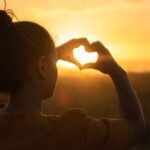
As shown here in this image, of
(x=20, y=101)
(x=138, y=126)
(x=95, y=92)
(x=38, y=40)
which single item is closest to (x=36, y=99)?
(x=20, y=101)

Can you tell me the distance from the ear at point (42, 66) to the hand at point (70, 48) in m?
0.08

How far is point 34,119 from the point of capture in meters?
2.35

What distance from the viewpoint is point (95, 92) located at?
46.3 m

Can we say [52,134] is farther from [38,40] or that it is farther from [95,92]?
[95,92]

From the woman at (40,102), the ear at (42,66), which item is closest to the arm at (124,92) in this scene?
the woman at (40,102)

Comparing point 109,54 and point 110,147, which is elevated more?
point 109,54

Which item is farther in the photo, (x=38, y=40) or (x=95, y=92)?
(x=95, y=92)

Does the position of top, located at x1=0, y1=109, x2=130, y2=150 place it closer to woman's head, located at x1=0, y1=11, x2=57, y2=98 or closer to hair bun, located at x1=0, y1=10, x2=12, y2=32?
woman's head, located at x1=0, y1=11, x2=57, y2=98

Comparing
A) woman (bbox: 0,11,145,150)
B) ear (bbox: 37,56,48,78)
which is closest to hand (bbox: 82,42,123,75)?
woman (bbox: 0,11,145,150)

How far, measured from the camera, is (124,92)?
2383 millimetres

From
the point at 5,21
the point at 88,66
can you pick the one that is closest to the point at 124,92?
the point at 88,66

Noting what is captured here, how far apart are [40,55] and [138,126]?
0.43 meters

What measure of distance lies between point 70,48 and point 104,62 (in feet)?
0.44

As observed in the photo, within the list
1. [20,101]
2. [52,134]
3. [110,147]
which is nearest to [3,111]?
[20,101]
